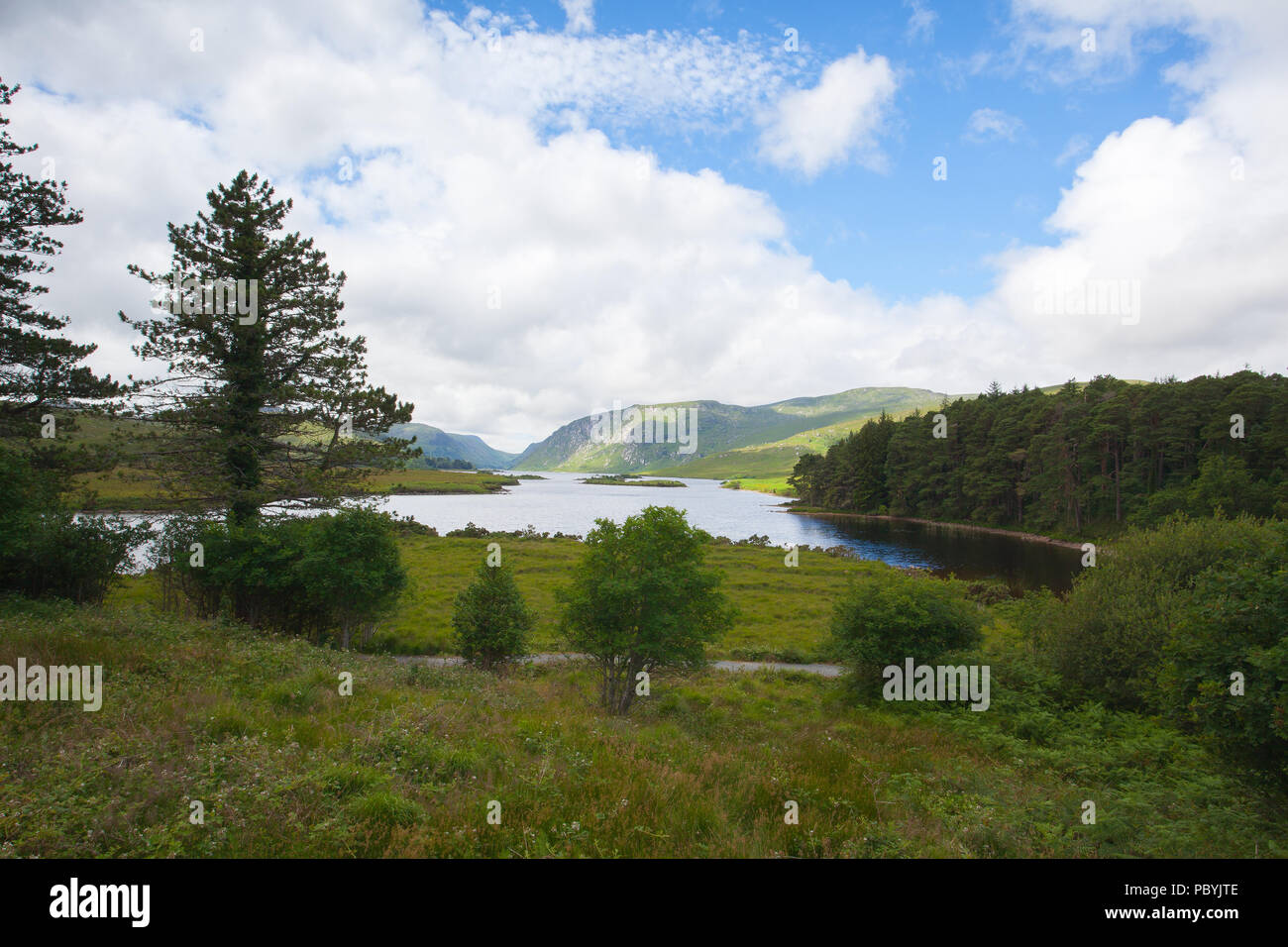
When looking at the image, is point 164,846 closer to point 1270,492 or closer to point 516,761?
point 516,761

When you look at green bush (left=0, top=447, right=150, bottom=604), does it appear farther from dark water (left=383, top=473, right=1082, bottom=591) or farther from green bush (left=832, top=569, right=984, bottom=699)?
green bush (left=832, top=569, right=984, bottom=699)

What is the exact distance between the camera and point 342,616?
21422 mm

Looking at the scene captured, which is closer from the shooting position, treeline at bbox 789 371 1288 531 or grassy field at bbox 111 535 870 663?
grassy field at bbox 111 535 870 663

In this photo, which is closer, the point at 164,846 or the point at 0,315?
the point at 164,846

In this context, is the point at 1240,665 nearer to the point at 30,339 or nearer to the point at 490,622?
the point at 490,622

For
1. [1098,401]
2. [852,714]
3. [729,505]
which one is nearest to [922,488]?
[1098,401]

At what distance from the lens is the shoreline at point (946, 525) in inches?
2612

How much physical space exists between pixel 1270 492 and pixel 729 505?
279 feet

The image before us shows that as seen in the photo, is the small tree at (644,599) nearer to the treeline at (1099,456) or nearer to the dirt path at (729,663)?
the dirt path at (729,663)

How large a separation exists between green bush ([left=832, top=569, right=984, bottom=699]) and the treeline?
50.6 m
